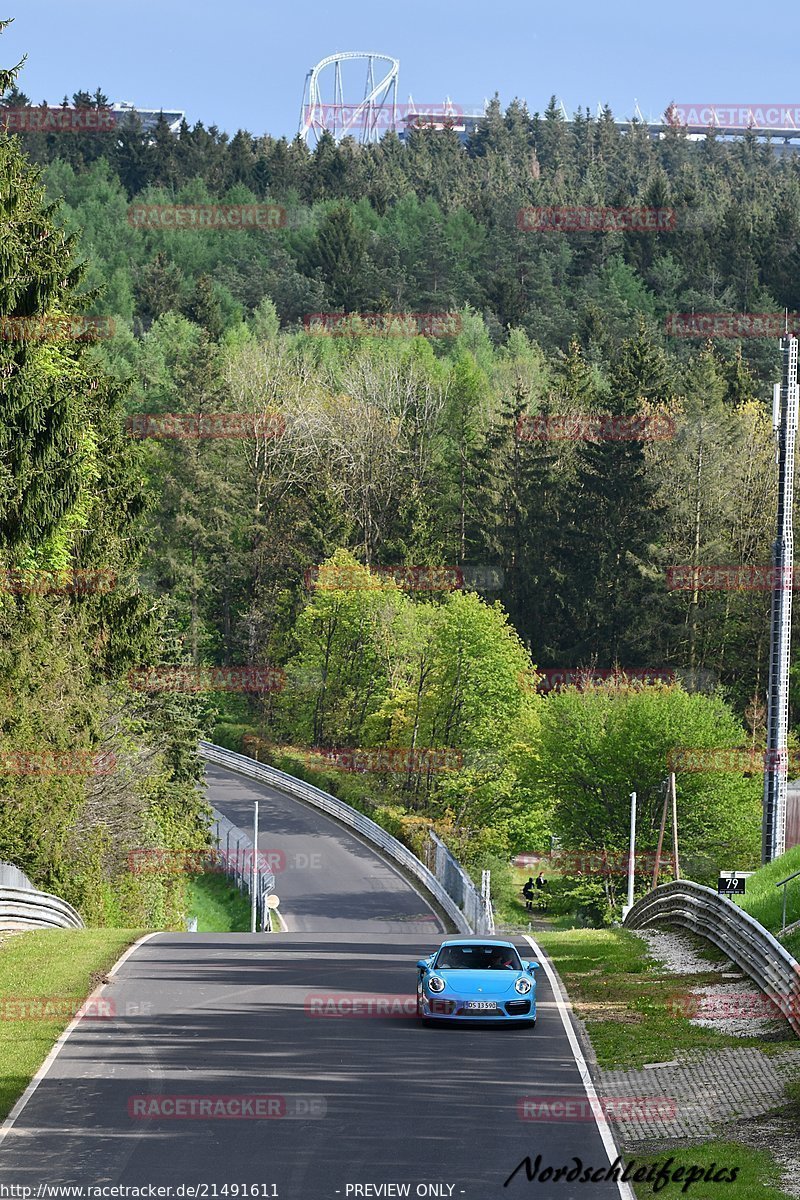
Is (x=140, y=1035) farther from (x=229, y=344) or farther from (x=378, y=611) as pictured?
(x=229, y=344)

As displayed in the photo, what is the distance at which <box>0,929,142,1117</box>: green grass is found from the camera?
19.1m

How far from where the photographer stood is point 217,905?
68.8 m

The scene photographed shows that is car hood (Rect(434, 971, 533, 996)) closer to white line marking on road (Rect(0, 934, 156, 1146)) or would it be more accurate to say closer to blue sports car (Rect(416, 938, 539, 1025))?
blue sports car (Rect(416, 938, 539, 1025))

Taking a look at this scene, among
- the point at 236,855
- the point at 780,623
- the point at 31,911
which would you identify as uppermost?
the point at 780,623

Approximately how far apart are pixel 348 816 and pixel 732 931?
177ft

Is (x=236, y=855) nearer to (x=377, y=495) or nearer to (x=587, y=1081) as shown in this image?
(x=377, y=495)

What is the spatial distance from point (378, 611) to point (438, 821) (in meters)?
17.2

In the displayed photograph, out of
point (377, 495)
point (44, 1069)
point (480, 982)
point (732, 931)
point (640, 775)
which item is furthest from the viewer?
point (377, 495)

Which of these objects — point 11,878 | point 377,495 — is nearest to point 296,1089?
point 11,878

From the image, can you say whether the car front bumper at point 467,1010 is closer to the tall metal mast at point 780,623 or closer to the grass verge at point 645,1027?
the grass verge at point 645,1027

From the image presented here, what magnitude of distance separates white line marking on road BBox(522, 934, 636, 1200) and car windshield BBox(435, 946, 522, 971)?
3.45 feet

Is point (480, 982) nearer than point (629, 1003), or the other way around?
point (480, 982)

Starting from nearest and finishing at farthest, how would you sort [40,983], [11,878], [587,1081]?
[587,1081] < [40,983] < [11,878]

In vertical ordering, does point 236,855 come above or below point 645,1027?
below
